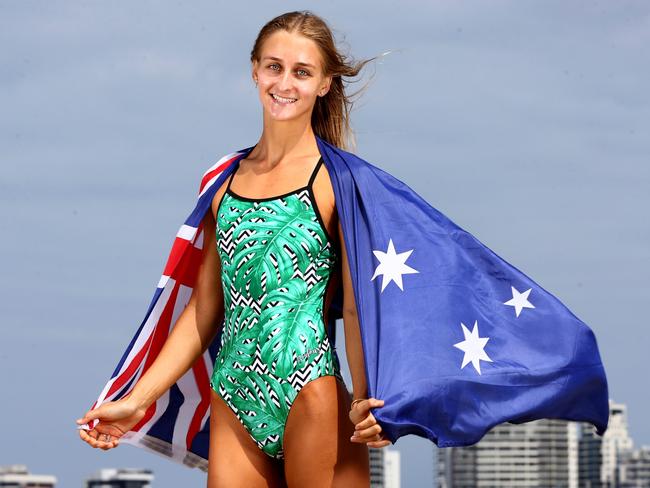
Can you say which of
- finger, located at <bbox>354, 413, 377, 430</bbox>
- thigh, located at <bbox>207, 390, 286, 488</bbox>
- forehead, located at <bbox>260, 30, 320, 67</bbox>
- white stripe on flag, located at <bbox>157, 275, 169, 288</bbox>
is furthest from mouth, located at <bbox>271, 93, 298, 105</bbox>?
finger, located at <bbox>354, 413, 377, 430</bbox>

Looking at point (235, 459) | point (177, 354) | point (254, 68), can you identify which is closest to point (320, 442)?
point (235, 459)

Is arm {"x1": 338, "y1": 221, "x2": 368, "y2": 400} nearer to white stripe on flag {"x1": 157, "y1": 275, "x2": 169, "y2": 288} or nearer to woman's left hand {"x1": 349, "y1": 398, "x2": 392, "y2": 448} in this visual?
woman's left hand {"x1": 349, "y1": 398, "x2": 392, "y2": 448}

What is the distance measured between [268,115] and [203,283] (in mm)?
1010

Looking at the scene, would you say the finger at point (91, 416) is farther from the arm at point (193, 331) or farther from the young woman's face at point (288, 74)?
the young woman's face at point (288, 74)

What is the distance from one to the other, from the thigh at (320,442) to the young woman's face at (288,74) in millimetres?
1431

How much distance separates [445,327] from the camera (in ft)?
23.4

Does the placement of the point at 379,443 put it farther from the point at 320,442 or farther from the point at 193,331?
the point at 193,331

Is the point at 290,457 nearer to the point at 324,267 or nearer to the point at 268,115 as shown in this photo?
the point at 324,267

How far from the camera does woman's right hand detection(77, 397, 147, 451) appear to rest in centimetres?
747

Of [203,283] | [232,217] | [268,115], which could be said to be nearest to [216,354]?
[203,283]

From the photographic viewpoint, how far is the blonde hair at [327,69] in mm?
7320

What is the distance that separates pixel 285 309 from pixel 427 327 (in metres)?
0.73

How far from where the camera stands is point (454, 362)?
704cm

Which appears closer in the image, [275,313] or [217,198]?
[275,313]
